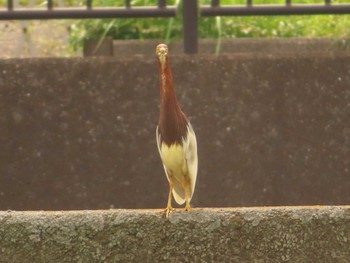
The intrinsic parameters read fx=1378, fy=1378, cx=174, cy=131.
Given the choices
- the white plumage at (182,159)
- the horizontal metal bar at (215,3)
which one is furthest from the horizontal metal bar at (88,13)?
the white plumage at (182,159)

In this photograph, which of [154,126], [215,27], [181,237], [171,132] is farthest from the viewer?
[215,27]

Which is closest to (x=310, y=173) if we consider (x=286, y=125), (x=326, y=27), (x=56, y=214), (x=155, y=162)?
(x=286, y=125)

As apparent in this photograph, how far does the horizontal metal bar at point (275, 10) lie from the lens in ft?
22.5

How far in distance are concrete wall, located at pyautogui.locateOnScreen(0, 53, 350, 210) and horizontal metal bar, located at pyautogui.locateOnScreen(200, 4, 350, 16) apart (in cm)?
31

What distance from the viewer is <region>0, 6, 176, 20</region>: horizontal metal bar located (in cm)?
686

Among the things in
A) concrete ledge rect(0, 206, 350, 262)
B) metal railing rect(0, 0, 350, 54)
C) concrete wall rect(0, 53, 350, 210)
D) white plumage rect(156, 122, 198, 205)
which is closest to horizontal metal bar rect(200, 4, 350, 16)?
metal railing rect(0, 0, 350, 54)

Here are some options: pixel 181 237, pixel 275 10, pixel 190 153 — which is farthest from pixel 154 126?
pixel 181 237

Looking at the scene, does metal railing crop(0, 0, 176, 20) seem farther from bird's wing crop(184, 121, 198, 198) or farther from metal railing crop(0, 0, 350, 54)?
bird's wing crop(184, 121, 198, 198)

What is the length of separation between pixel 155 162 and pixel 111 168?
217 millimetres

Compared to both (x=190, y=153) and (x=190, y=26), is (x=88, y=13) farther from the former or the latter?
(x=190, y=153)

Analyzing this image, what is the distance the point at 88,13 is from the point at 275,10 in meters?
0.93

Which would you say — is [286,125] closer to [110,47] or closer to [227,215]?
[110,47]

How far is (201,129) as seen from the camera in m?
6.62

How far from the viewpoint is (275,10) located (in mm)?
6875
